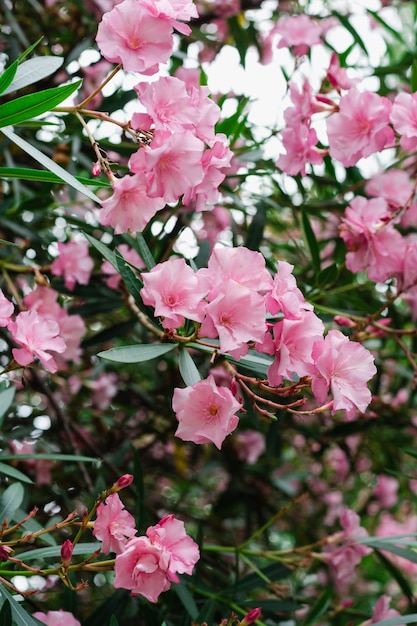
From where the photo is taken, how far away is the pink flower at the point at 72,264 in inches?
57.6

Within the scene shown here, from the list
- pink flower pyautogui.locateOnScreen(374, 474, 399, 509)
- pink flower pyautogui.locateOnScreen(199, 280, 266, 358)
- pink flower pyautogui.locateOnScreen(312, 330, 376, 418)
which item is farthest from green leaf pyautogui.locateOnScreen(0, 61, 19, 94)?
pink flower pyautogui.locateOnScreen(374, 474, 399, 509)

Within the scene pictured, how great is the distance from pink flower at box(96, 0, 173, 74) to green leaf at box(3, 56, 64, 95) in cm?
8

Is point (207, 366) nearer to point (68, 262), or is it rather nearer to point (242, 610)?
point (68, 262)

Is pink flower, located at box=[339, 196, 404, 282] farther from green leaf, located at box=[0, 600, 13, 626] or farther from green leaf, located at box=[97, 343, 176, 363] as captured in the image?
green leaf, located at box=[0, 600, 13, 626]

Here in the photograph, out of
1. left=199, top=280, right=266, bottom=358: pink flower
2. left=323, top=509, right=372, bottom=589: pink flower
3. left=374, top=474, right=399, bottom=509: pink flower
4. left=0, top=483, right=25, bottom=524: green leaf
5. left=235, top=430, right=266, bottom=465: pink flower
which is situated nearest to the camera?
left=199, top=280, right=266, bottom=358: pink flower

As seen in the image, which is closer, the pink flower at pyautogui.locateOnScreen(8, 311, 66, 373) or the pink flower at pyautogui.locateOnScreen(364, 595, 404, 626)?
the pink flower at pyautogui.locateOnScreen(8, 311, 66, 373)

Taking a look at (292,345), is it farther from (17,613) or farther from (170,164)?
(17,613)

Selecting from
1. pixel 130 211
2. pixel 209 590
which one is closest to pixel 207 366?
pixel 209 590

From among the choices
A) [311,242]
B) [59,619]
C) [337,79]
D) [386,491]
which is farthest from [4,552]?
[386,491]

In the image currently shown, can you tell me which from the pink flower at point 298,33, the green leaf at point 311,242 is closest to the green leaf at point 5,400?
the green leaf at point 311,242

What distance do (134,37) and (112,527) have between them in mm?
622

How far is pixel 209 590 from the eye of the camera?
1.37 m

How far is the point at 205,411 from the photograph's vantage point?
33.6 inches

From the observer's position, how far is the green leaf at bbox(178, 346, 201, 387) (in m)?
0.89
